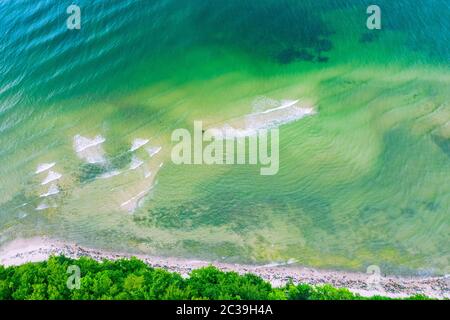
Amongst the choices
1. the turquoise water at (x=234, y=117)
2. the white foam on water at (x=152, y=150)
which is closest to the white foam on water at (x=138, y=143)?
the turquoise water at (x=234, y=117)

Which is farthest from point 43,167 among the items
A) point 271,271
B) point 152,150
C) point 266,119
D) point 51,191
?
point 271,271

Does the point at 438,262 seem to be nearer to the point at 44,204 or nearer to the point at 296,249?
the point at 296,249

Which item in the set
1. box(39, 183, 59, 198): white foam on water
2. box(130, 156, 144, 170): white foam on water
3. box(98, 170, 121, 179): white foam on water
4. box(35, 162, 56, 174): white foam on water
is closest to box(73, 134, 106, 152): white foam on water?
box(35, 162, 56, 174): white foam on water

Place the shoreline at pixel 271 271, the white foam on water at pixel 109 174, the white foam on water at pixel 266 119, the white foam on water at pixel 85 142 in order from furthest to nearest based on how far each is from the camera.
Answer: the white foam on water at pixel 85 142, the white foam on water at pixel 266 119, the white foam on water at pixel 109 174, the shoreline at pixel 271 271

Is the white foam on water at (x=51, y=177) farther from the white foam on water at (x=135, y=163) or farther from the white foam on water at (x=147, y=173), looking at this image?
the white foam on water at (x=147, y=173)

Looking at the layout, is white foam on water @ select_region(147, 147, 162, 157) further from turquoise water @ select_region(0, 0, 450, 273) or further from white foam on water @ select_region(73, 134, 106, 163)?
white foam on water @ select_region(73, 134, 106, 163)

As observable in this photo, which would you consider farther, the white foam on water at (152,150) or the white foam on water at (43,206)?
the white foam on water at (152,150)
